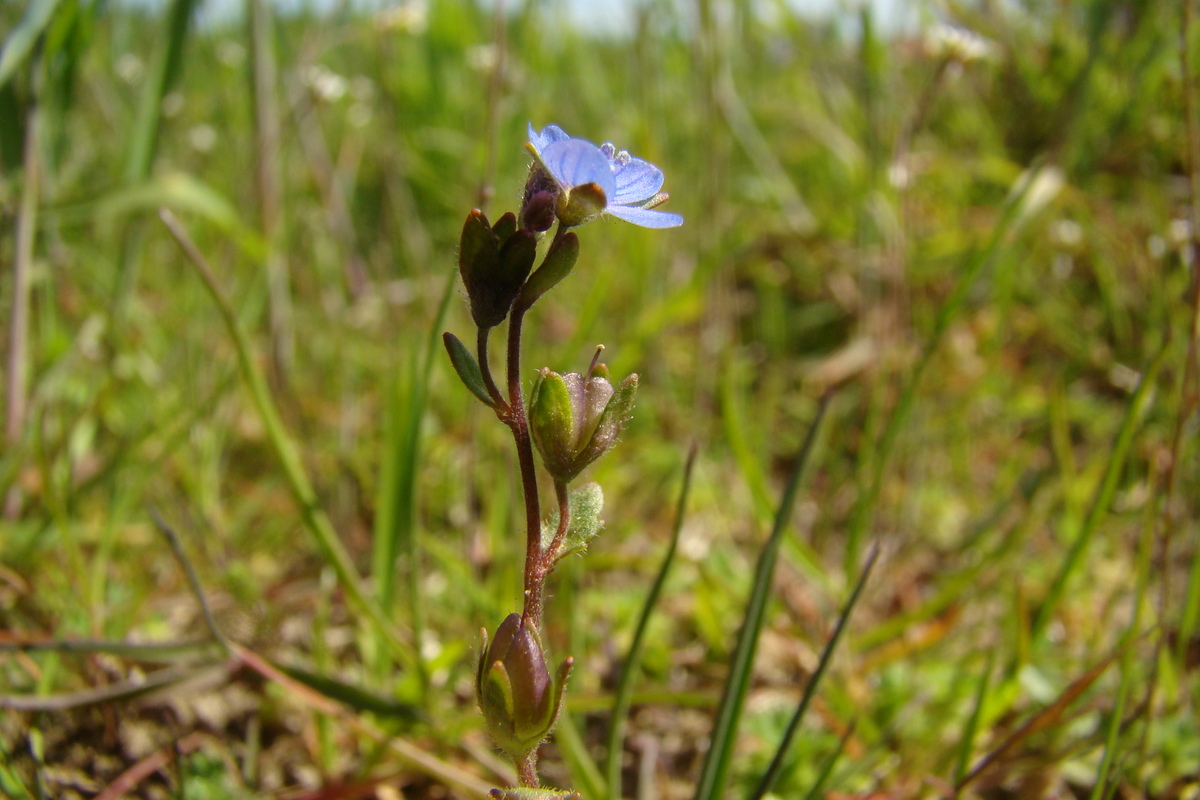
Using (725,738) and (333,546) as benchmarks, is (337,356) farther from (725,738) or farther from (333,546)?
(725,738)

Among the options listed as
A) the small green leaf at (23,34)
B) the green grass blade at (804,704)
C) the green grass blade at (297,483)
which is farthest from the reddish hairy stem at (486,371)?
the small green leaf at (23,34)

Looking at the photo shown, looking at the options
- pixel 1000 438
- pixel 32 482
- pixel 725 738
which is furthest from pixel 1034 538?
pixel 32 482

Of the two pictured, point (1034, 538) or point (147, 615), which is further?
point (1034, 538)

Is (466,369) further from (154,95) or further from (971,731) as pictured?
(154,95)

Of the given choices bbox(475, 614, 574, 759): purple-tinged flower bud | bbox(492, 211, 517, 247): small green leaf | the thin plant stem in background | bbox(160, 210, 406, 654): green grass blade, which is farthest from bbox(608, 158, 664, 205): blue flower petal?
the thin plant stem in background

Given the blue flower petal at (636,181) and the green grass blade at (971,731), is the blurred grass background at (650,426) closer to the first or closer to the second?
the green grass blade at (971,731)

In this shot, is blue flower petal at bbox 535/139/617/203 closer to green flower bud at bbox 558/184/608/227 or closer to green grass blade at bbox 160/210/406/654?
green flower bud at bbox 558/184/608/227
